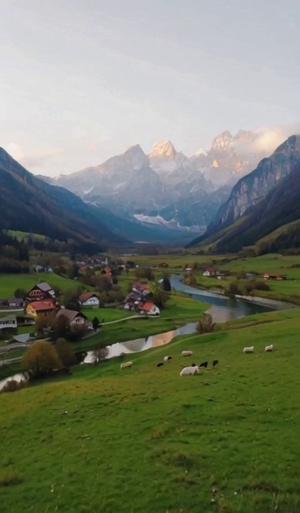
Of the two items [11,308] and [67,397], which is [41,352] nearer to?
[67,397]

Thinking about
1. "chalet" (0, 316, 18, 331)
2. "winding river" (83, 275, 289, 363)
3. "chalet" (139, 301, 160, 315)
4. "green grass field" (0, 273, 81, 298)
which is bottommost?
"winding river" (83, 275, 289, 363)

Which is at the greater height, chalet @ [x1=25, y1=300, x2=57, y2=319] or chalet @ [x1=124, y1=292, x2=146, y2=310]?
chalet @ [x1=25, y1=300, x2=57, y2=319]

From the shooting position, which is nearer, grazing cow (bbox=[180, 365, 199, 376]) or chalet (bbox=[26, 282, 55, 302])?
grazing cow (bbox=[180, 365, 199, 376])

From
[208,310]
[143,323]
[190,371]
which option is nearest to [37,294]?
[143,323]

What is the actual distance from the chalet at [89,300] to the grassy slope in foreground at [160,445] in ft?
346

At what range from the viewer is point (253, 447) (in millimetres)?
19766

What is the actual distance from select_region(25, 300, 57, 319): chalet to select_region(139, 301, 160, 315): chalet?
81.7 feet

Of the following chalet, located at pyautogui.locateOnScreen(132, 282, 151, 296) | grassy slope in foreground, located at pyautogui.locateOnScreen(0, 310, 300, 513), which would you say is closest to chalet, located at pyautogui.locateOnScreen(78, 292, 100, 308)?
chalet, located at pyautogui.locateOnScreen(132, 282, 151, 296)

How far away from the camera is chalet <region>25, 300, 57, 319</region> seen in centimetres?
12650

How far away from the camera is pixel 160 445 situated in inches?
827

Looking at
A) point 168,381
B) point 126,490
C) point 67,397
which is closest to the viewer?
point 126,490

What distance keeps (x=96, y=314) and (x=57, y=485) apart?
109991mm

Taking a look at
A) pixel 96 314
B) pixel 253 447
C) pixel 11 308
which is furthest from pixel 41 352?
pixel 11 308

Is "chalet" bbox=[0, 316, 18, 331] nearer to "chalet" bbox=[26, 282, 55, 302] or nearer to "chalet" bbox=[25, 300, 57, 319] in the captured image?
"chalet" bbox=[25, 300, 57, 319]
